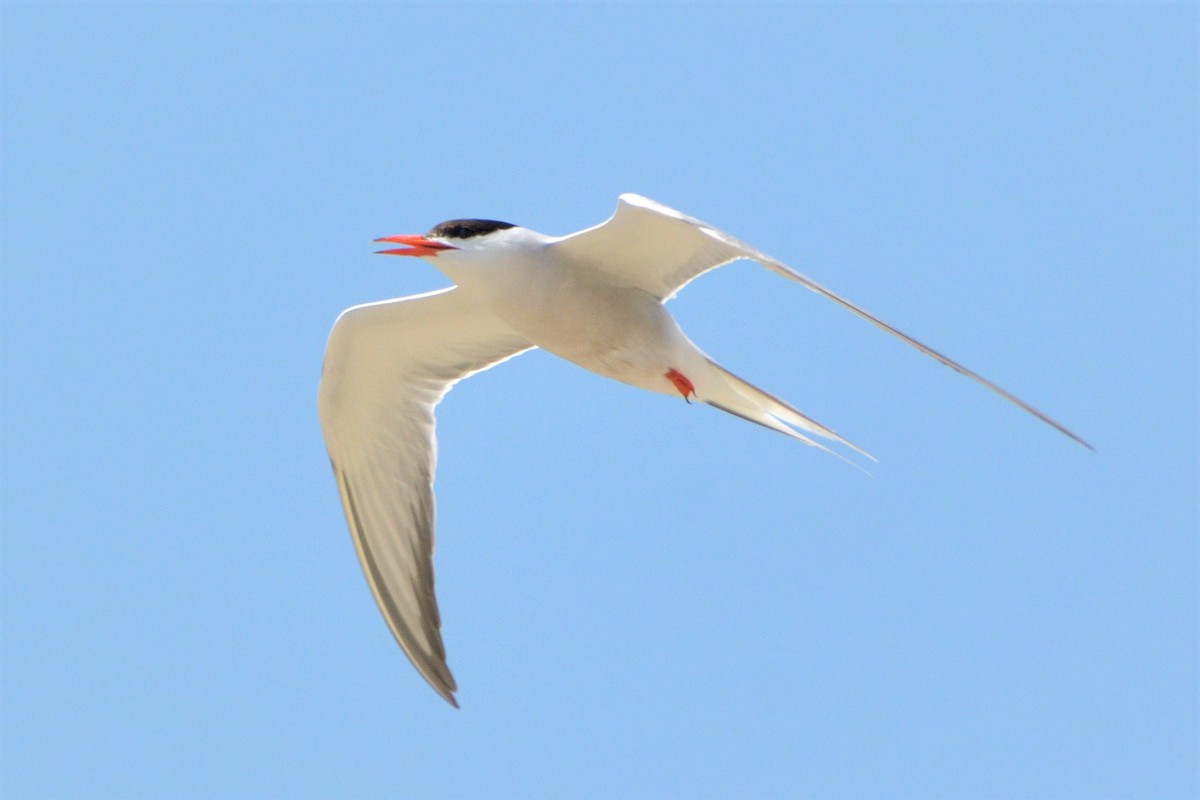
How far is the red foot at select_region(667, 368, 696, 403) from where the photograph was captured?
668 cm

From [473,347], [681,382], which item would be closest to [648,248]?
[681,382]

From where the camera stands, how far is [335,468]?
771 centimetres

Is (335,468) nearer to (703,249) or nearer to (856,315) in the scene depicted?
(703,249)

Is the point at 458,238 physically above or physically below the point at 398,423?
above

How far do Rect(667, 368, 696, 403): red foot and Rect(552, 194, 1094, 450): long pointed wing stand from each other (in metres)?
0.40

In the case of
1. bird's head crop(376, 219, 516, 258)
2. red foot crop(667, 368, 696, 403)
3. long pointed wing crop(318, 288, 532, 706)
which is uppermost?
bird's head crop(376, 219, 516, 258)

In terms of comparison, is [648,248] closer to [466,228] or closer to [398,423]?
[466,228]

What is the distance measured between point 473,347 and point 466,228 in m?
1.25

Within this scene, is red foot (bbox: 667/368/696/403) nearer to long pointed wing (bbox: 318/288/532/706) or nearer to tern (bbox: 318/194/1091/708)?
tern (bbox: 318/194/1091/708)

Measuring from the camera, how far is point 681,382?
6.72m

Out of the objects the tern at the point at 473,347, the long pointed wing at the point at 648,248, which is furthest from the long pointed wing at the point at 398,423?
the long pointed wing at the point at 648,248

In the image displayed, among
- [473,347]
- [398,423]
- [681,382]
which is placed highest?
[681,382]

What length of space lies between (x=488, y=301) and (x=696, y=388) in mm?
1097

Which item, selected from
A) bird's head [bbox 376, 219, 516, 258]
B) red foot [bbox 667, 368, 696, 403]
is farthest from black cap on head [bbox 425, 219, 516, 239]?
red foot [bbox 667, 368, 696, 403]
